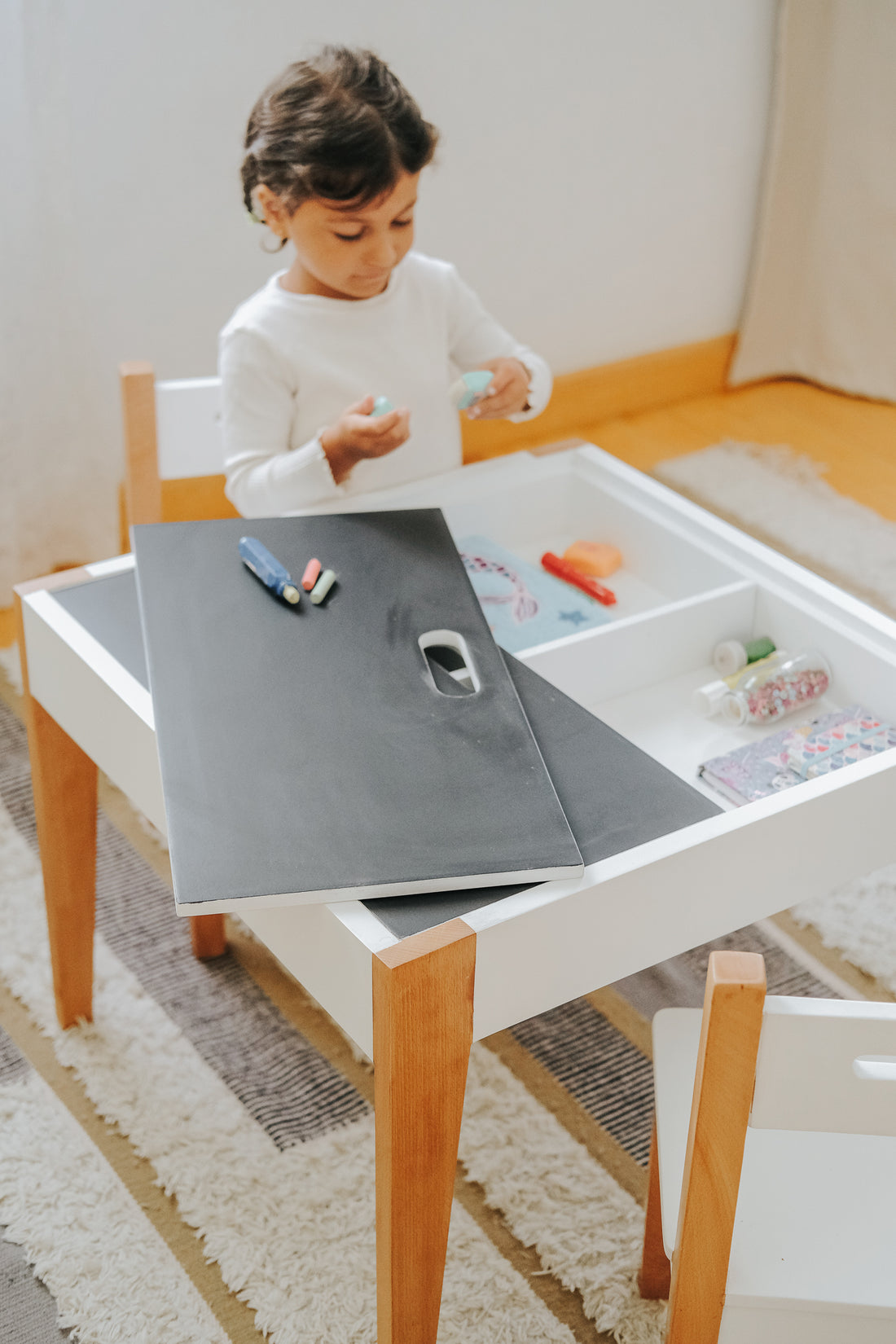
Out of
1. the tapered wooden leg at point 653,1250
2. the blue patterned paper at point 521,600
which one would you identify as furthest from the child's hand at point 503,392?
the tapered wooden leg at point 653,1250

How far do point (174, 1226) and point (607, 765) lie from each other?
63cm

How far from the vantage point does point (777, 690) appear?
1.07 metres

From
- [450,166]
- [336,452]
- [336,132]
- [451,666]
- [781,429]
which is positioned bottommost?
[781,429]

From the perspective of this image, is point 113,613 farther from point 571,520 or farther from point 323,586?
point 571,520

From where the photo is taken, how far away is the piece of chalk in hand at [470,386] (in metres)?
1.31

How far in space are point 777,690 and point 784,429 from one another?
5.76 ft

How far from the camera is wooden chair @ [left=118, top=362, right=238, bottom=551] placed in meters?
1.33

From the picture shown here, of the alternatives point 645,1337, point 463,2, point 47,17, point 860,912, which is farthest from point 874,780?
point 463,2

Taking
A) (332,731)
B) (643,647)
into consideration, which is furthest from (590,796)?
(643,647)

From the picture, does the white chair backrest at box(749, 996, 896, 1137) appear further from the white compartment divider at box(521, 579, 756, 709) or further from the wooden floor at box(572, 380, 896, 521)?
the wooden floor at box(572, 380, 896, 521)

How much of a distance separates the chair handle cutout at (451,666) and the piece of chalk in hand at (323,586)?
0.09 metres

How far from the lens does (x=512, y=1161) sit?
1221 millimetres

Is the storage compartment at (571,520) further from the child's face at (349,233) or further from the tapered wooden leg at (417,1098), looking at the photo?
the tapered wooden leg at (417,1098)

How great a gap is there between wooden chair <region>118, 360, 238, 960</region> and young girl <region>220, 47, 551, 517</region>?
3.2 inches
